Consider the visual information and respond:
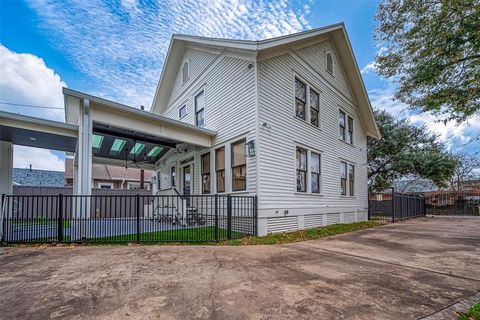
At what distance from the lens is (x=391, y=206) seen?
14.9m

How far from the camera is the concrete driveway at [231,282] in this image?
9.08ft

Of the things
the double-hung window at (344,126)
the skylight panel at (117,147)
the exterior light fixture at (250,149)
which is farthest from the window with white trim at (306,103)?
the skylight panel at (117,147)

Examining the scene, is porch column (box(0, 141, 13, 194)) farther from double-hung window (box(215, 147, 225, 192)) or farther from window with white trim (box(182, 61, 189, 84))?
window with white trim (box(182, 61, 189, 84))

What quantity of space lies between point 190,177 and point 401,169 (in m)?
16.6

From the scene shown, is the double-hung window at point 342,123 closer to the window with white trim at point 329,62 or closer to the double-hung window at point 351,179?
the double-hung window at point 351,179

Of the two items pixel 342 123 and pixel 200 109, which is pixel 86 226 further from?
pixel 342 123

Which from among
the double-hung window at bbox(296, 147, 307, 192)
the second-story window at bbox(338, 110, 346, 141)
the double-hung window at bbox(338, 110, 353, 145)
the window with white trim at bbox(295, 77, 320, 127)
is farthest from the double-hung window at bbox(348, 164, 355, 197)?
the double-hung window at bbox(296, 147, 307, 192)

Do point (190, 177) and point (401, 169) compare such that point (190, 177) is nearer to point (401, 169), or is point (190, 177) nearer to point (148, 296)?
point (148, 296)

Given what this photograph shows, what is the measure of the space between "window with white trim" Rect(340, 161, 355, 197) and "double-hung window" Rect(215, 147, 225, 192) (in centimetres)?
629

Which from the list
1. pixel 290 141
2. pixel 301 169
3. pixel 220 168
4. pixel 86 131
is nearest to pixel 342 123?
pixel 301 169

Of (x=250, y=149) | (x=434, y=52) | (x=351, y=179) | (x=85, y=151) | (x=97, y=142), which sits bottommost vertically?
(x=351, y=179)

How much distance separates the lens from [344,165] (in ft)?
42.8

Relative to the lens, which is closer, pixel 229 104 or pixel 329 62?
pixel 229 104

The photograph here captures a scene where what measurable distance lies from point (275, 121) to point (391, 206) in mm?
10710
